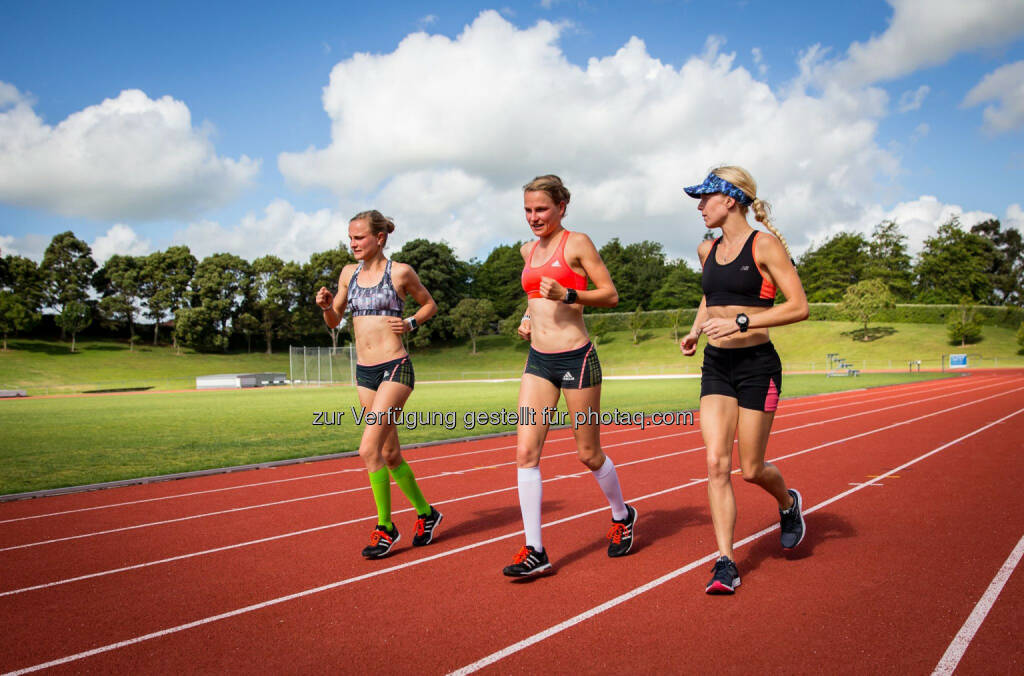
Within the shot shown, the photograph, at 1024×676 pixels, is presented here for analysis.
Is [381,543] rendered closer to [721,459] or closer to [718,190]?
[721,459]

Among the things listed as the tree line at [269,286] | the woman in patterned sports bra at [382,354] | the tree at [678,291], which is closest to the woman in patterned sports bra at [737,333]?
the woman in patterned sports bra at [382,354]

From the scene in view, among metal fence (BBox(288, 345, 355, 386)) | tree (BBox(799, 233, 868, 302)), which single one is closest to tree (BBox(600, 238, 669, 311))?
tree (BBox(799, 233, 868, 302))

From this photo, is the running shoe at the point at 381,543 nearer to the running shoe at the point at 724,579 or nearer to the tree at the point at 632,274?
the running shoe at the point at 724,579

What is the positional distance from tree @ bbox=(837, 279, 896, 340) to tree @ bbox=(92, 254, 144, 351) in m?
66.0

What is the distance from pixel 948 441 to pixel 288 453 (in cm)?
1033

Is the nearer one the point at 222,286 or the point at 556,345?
the point at 556,345

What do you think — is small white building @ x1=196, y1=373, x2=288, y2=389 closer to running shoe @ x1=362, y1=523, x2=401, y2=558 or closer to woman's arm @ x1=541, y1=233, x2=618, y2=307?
running shoe @ x1=362, y1=523, x2=401, y2=558

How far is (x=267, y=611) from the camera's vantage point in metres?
3.67

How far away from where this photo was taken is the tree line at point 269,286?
208ft

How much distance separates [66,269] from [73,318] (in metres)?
11.2

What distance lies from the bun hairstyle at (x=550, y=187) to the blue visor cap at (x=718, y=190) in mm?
819

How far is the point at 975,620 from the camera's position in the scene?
336 cm

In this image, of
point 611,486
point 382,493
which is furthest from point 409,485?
point 611,486

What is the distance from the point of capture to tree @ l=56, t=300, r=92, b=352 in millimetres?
59500
